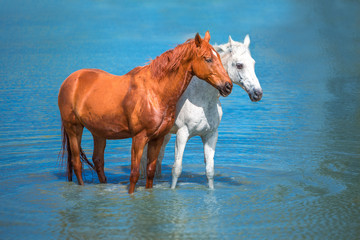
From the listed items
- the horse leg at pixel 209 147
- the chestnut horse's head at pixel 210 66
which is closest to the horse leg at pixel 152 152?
the horse leg at pixel 209 147

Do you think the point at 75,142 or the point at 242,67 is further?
the point at 75,142

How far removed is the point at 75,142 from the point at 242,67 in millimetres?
2586

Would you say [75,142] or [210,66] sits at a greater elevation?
[210,66]

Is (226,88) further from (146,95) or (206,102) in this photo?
(146,95)

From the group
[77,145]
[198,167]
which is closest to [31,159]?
[77,145]

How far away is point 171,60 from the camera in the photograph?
21.1ft

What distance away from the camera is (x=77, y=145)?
7.39 meters

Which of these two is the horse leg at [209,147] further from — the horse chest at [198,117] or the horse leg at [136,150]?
the horse leg at [136,150]

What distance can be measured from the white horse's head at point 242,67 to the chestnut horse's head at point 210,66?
0.35 meters

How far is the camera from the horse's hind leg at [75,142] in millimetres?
7308

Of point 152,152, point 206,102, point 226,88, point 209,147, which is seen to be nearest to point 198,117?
point 206,102

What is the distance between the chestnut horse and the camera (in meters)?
6.28

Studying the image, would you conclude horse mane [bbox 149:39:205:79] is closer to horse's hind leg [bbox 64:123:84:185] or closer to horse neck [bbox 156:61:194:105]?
horse neck [bbox 156:61:194:105]

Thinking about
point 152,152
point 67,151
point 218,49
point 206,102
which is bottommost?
point 67,151
